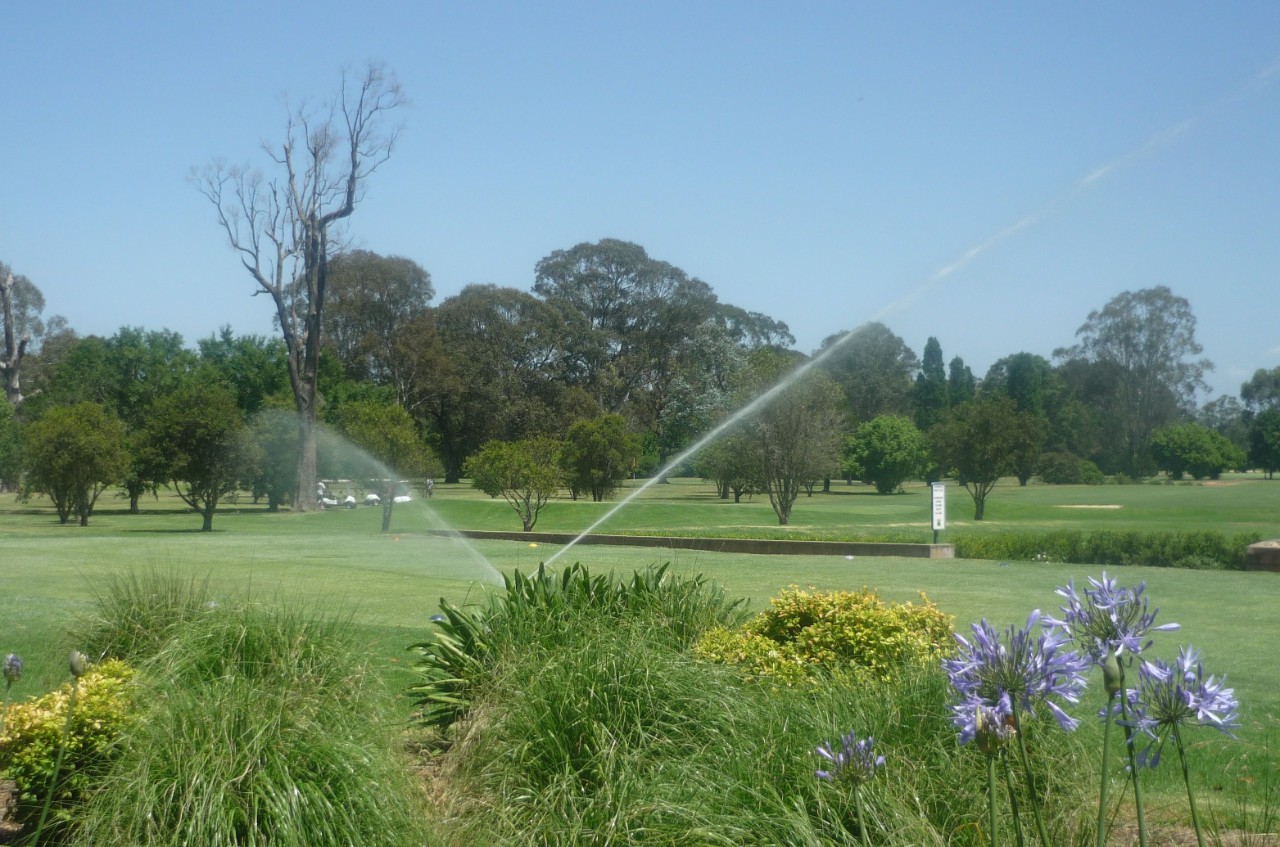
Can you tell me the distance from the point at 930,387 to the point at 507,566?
225 ft

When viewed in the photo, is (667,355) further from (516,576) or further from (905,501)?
(516,576)

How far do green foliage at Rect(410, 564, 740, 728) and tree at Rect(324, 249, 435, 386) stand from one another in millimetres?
69202

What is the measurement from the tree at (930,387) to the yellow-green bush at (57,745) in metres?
76.8

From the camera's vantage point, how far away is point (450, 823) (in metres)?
4.89

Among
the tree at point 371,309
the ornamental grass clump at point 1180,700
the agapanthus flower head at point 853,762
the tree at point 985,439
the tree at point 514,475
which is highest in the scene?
the tree at point 371,309

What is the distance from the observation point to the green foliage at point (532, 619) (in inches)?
257

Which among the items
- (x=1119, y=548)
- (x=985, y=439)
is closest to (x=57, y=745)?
(x=1119, y=548)

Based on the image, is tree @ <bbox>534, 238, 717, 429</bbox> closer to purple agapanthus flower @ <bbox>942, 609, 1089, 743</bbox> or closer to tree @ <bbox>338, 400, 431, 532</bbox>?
tree @ <bbox>338, 400, 431, 532</bbox>

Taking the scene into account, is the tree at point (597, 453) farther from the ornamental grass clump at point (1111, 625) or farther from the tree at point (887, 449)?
the ornamental grass clump at point (1111, 625)

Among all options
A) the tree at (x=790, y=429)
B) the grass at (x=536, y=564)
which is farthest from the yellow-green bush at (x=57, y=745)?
the tree at (x=790, y=429)

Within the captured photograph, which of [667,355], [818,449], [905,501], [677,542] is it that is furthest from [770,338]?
[677,542]

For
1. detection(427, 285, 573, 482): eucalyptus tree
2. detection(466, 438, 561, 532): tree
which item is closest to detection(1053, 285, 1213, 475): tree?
detection(427, 285, 573, 482): eucalyptus tree

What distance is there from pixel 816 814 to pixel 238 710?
2.36 metres

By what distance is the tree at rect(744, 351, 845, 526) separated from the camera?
133 ft
